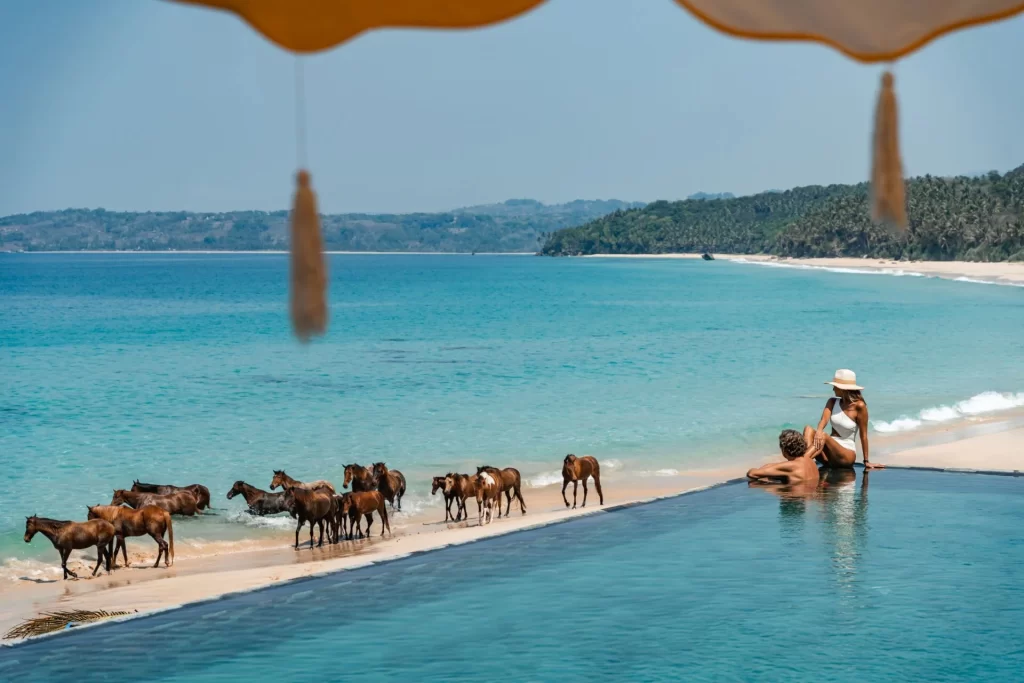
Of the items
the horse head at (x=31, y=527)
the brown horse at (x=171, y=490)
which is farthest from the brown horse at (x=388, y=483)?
the horse head at (x=31, y=527)

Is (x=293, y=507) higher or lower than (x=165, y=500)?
higher

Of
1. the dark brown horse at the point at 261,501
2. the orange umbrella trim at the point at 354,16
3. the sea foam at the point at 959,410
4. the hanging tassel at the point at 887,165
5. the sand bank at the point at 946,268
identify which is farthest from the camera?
the sand bank at the point at 946,268

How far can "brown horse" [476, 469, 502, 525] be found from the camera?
1550 cm

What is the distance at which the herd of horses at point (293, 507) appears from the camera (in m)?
13.9

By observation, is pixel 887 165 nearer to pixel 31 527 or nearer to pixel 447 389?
pixel 31 527

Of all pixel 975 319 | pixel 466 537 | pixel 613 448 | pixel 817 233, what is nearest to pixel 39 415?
pixel 613 448

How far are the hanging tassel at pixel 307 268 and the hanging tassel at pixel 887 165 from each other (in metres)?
1.32

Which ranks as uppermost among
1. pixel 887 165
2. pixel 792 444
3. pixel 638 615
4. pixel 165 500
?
pixel 887 165

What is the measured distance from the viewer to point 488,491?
15.6 m

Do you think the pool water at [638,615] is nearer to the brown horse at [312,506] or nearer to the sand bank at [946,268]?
the brown horse at [312,506]

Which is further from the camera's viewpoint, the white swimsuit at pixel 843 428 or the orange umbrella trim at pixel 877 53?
the white swimsuit at pixel 843 428

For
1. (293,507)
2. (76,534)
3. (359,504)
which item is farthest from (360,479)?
(76,534)

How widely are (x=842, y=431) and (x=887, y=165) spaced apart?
14.0m

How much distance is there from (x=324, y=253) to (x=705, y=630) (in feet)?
26.1
